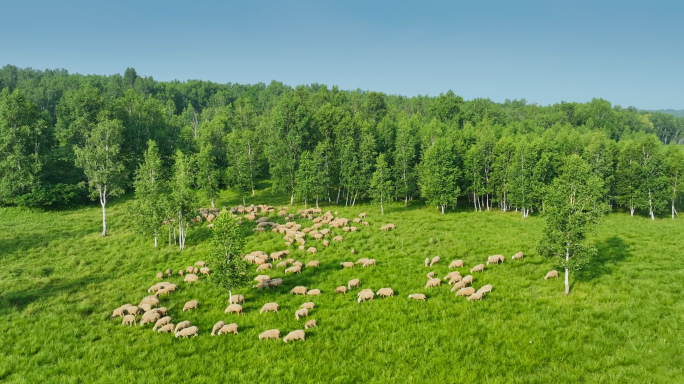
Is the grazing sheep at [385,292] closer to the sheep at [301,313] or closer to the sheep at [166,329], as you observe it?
the sheep at [301,313]

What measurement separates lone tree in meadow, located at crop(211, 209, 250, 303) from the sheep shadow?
75.8ft

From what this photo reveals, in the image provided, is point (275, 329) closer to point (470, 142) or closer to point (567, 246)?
point (567, 246)

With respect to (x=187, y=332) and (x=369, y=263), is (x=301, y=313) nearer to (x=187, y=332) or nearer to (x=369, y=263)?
(x=187, y=332)

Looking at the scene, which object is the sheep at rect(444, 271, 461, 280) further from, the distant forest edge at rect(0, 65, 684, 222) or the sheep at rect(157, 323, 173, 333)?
the distant forest edge at rect(0, 65, 684, 222)

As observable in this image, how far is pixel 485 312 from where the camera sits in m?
18.5

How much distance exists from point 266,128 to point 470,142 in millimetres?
44734

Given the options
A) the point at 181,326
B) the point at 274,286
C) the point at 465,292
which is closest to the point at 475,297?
the point at 465,292

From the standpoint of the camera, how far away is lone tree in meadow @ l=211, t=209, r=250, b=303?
20312 millimetres

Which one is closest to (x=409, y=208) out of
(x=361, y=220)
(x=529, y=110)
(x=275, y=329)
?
(x=361, y=220)

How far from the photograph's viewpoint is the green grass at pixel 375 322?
1392 centimetres

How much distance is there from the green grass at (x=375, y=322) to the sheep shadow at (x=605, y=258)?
171 millimetres

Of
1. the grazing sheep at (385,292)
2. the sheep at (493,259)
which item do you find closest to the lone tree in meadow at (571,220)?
the sheep at (493,259)

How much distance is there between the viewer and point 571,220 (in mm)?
20375

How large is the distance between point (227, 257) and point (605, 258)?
1166 inches
